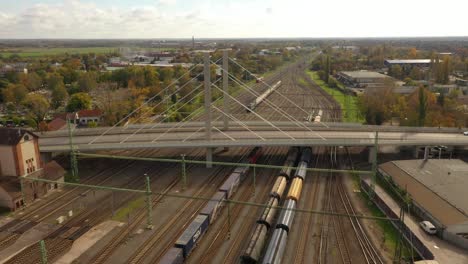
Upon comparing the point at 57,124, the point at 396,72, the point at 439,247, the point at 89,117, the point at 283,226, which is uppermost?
the point at 396,72

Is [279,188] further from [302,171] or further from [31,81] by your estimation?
[31,81]

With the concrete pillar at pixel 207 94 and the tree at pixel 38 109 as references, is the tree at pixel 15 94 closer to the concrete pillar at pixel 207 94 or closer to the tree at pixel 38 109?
the tree at pixel 38 109

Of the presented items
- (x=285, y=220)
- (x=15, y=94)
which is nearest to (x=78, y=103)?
(x=15, y=94)

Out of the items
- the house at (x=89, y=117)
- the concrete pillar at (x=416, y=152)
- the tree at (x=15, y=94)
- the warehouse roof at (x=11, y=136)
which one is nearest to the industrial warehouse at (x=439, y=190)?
the concrete pillar at (x=416, y=152)

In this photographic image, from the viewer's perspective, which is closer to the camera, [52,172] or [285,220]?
[285,220]

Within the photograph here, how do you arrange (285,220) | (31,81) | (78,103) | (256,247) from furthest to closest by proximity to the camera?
(31,81) → (78,103) → (285,220) → (256,247)
